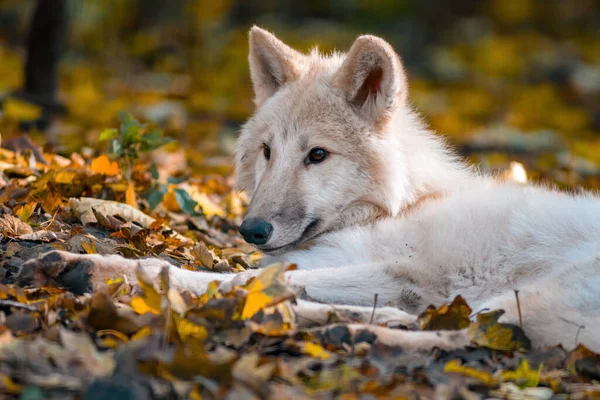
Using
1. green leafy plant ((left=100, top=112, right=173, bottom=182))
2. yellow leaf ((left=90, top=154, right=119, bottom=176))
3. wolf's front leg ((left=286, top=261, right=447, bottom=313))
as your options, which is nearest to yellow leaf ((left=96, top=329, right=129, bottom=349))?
wolf's front leg ((left=286, top=261, right=447, bottom=313))

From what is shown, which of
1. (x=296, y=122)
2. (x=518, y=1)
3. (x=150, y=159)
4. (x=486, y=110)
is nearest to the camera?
(x=296, y=122)

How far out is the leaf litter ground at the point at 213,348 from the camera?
2.63m

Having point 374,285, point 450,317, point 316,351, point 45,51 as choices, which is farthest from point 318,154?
point 45,51

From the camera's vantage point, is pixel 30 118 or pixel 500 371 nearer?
pixel 500 371

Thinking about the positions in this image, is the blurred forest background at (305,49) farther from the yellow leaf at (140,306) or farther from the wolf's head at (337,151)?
the yellow leaf at (140,306)

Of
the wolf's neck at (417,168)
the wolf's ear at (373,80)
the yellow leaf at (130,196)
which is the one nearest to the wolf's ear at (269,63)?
the wolf's ear at (373,80)

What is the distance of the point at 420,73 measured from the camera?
16.1m

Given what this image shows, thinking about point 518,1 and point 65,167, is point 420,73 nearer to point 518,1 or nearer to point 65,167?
point 518,1

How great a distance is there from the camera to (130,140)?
5.26 m

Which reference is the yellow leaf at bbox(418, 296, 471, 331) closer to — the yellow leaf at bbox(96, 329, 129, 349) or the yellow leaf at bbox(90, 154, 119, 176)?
the yellow leaf at bbox(96, 329, 129, 349)

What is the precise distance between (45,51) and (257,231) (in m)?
5.27

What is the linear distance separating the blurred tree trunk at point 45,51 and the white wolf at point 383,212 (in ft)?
13.3

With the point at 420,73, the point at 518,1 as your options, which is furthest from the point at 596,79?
the point at 518,1

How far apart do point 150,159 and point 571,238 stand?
4141 mm
